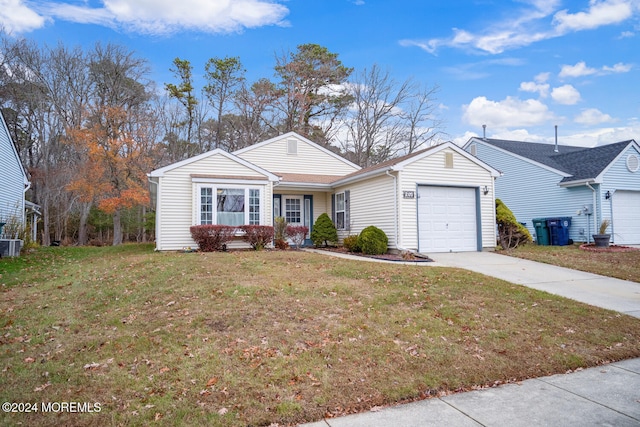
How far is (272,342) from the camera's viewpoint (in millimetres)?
4676

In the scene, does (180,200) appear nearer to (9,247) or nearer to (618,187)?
(9,247)

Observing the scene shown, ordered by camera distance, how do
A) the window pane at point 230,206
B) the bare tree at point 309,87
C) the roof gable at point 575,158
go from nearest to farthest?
the window pane at point 230,206, the roof gable at point 575,158, the bare tree at point 309,87

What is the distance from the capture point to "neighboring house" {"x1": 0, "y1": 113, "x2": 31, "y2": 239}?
15.2 m

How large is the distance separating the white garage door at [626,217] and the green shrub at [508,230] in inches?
204

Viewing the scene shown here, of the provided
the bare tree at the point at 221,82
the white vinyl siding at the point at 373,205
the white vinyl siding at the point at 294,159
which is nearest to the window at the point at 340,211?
the white vinyl siding at the point at 373,205

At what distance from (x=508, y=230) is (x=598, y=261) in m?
3.23

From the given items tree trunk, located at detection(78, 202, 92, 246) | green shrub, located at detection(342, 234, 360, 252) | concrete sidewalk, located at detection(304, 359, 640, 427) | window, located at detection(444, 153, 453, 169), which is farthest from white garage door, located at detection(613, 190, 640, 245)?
tree trunk, located at detection(78, 202, 92, 246)

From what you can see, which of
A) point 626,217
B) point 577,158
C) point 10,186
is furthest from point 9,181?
point 626,217

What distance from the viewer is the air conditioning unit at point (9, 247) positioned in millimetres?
12787

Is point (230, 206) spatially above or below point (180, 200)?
below

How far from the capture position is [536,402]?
3611mm

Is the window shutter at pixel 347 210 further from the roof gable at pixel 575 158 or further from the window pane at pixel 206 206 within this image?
the roof gable at pixel 575 158

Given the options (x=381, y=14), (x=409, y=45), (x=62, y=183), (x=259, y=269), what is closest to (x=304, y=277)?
(x=259, y=269)

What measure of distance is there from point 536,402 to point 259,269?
20.1 ft
